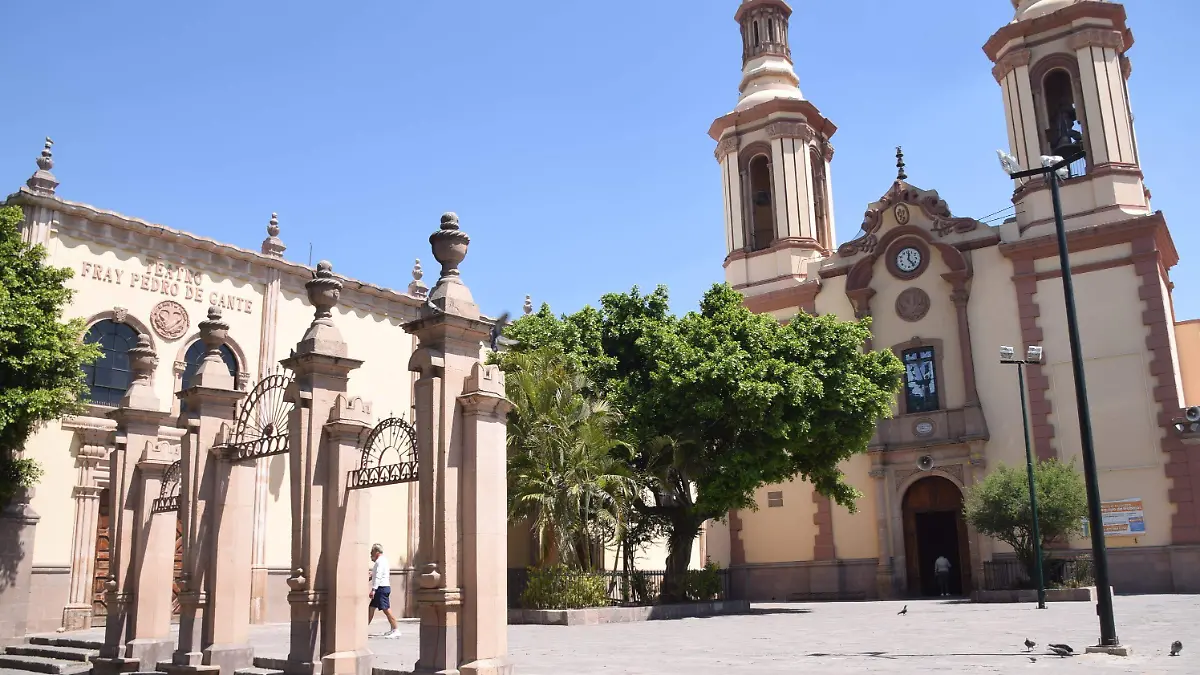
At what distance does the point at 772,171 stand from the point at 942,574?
14.0 metres

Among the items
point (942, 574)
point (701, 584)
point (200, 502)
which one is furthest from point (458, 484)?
point (942, 574)

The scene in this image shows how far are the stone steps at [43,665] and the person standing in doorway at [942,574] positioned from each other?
69.5ft

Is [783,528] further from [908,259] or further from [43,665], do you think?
[43,665]

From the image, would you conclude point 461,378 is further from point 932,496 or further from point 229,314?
point 932,496

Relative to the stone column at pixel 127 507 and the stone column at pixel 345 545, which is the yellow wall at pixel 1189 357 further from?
the stone column at pixel 127 507

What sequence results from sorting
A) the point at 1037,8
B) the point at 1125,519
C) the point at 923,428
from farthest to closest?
the point at 1037,8
the point at 923,428
the point at 1125,519

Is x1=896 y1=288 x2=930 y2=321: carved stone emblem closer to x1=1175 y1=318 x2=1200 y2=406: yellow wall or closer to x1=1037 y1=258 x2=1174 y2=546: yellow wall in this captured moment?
x1=1037 y1=258 x2=1174 y2=546: yellow wall

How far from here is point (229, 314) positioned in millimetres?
23312

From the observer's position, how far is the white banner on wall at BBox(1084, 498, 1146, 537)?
25.6 meters

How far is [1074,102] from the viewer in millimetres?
29094

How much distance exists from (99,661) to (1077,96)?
27831 mm

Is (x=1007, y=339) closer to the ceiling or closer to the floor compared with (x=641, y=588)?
closer to the ceiling

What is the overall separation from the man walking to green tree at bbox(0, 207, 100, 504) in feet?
70.4

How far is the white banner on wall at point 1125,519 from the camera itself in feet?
84.1
